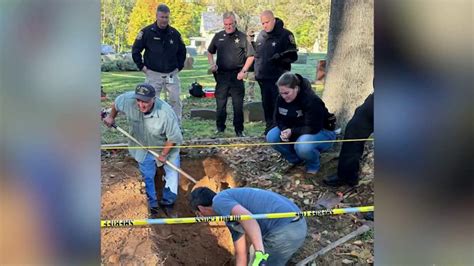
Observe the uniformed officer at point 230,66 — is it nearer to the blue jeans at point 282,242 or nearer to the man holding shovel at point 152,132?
the man holding shovel at point 152,132

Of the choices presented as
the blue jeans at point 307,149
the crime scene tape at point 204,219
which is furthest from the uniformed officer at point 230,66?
the crime scene tape at point 204,219

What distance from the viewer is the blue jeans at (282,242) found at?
328 cm

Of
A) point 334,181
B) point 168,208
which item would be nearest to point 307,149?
point 334,181

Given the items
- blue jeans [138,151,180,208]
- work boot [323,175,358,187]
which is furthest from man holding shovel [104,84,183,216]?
work boot [323,175,358,187]

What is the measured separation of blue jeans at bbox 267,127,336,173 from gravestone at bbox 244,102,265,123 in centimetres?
12

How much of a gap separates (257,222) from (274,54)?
3.08 ft

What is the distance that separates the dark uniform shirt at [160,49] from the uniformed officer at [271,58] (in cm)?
44

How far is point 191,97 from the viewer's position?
10.7 feet

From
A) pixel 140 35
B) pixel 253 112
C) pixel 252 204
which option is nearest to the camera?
pixel 140 35

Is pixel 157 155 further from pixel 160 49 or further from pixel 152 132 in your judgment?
pixel 160 49

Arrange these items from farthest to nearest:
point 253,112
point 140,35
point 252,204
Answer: point 253,112
point 252,204
point 140,35
